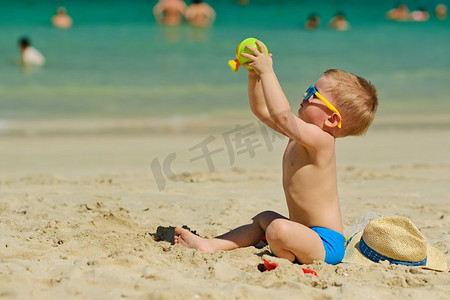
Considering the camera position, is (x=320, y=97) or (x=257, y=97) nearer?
(x=320, y=97)

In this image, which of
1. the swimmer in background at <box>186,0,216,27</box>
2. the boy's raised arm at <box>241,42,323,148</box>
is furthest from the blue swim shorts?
the swimmer in background at <box>186,0,216,27</box>

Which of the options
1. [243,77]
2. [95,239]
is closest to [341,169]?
[95,239]

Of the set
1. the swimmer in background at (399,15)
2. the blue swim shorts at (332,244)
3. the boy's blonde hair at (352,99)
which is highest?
the swimmer in background at (399,15)

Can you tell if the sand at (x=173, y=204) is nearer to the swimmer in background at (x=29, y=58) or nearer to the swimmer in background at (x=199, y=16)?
the swimmer in background at (x=29, y=58)

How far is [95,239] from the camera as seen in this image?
3.53 metres

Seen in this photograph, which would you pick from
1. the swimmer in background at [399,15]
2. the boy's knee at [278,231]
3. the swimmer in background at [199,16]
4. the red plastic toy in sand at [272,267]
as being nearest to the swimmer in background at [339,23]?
the swimmer in background at [399,15]

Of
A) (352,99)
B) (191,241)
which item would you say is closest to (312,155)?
(352,99)

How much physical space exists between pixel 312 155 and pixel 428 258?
2.61 feet

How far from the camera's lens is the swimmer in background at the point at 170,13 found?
19.5 meters

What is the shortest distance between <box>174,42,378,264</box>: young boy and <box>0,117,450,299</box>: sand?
0.45 ft

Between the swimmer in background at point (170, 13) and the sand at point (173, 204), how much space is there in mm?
11187

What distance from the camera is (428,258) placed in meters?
3.35

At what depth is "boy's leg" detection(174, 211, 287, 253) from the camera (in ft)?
11.2

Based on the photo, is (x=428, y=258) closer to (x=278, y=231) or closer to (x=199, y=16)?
(x=278, y=231)
